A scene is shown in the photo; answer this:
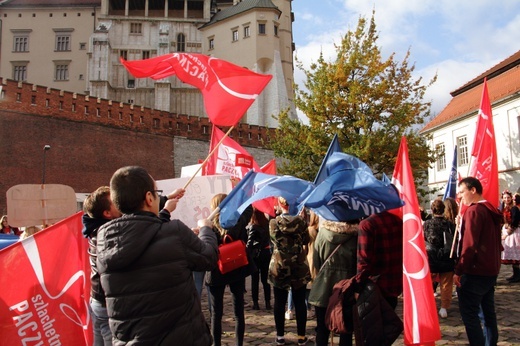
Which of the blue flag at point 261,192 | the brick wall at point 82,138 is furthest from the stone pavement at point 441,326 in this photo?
the brick wall at point 82,138

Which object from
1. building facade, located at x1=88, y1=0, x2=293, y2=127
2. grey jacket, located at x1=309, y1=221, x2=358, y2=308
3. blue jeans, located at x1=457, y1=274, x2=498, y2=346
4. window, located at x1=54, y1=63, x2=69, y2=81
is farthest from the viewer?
window, located at x1=54, y1=63, x2=69, y2=81

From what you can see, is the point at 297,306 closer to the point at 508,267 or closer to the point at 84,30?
the point at 508,267

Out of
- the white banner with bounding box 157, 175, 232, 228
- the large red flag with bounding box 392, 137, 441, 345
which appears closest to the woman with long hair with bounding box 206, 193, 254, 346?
the large red flag with bounding box 392, 137, 441, 345

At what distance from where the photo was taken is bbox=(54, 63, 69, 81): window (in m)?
51.1

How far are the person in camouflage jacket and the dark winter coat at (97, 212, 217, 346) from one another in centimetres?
301

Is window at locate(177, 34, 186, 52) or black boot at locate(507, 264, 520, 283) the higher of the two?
window at locate(177, 34, 186, 52)

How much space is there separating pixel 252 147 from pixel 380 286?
3298 cm

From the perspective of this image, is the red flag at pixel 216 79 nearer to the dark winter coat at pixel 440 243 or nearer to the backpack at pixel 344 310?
the backpack at pixel 344 310

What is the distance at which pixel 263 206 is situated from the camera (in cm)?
707

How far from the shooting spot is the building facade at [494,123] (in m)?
24.3

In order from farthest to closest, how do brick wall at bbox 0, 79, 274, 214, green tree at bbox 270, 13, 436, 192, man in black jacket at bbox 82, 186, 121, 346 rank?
brick wall at bbox 0, 79, 274, 214 < green tree at bbox 270, 13, 436, 192 < man in black jacket at bbox 82, 186, 121, 346

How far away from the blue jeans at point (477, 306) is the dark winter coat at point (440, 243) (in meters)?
2.01

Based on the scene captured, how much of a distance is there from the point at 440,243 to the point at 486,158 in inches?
54.2

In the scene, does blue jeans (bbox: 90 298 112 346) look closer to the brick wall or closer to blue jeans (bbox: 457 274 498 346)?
blue jeans (bbox: 457 274 498 346)
